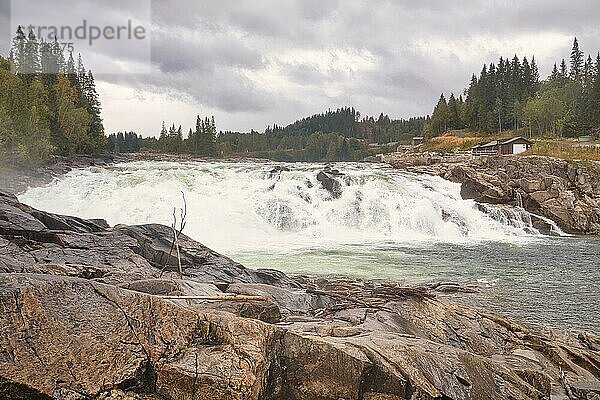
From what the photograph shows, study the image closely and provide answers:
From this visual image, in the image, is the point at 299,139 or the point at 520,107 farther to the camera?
the point at 299,139

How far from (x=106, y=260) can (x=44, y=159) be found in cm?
3633

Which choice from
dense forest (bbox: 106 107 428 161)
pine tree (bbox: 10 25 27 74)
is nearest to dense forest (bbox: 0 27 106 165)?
pine tree (bbox: 10 25 27 74)

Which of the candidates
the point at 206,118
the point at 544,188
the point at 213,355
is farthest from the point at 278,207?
the point at 206,118

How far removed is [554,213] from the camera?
34875mm

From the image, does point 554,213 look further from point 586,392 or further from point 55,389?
point 55,389

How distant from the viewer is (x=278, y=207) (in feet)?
102

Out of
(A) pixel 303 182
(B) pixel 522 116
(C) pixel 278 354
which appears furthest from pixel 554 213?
(B) pixel 522 116

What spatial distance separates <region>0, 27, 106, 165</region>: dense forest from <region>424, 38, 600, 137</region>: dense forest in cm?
5481

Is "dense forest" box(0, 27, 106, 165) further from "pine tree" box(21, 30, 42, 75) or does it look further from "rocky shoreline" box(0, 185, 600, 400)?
"rocky shoreline" box(0, 185, 600, 400)

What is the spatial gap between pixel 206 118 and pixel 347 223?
74794 millimetres

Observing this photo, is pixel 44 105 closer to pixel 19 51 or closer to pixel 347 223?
pixel 19 51

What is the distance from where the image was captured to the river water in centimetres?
1950

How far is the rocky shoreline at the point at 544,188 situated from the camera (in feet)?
113

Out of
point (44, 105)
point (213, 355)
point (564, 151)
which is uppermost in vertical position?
point (44, 105)
